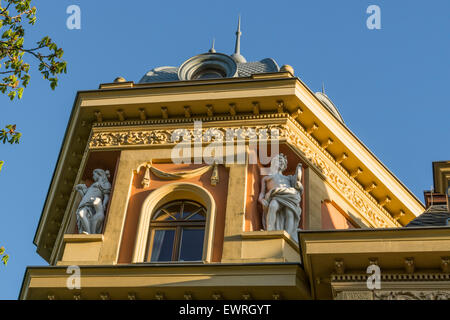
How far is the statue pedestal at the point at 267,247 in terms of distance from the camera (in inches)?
775

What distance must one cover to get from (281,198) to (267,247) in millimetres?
1524

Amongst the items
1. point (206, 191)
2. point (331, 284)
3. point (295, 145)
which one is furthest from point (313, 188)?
point (331, 284)

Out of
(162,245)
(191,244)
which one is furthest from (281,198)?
(162,245)

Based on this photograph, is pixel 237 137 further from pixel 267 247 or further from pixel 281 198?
pixel 267 247

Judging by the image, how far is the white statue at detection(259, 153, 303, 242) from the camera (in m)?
20.6

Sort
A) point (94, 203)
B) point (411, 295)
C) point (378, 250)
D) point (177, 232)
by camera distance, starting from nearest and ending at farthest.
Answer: point (411, 295) → point (378, 250) → point (177, 232) → point (94, 203)

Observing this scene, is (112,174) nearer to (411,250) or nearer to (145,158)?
(145,158)

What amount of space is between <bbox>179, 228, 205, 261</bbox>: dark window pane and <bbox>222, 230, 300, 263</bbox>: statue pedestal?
3.57ft

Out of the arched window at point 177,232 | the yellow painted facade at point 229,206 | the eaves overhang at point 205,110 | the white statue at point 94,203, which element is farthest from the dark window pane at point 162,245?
the eaves overhang at point 205,110

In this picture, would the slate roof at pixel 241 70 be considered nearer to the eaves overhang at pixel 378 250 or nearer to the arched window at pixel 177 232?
the arched window at pixel 177 232

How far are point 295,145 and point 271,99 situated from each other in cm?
134

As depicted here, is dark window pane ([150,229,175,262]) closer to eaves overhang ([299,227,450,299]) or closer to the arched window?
the arched window

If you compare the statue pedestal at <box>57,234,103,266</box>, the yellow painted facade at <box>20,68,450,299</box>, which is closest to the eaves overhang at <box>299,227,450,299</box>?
the yellow painted facade at <box>20,68,450,299</box>

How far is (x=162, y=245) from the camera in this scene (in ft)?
68.9
